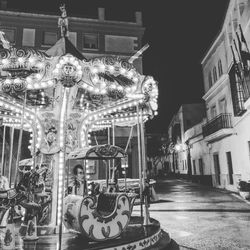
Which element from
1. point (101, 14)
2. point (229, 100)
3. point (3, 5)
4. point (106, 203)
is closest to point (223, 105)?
point (229, 100)

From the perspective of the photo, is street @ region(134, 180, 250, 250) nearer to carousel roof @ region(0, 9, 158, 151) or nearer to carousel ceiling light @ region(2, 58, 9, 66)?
carousel roof @ region(0, 9, 158, 151)

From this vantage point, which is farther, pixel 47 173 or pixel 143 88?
pixel 47 173

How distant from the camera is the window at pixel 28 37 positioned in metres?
19.3

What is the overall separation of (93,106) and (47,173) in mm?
3444

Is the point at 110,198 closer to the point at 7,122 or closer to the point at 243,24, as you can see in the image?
the point at 7,122

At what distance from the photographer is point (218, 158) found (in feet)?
66.8

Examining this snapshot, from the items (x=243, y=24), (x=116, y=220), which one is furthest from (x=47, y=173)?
(x=243, y=24)

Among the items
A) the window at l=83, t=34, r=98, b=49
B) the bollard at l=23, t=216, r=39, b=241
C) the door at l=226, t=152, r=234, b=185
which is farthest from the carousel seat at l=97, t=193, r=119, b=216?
the window at l=83, t=34, r=98, b=49

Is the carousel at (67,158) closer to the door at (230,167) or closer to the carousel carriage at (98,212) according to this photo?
the carousel carriage at (98,212)

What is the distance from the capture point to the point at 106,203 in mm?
5648

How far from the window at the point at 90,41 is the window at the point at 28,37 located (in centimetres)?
403

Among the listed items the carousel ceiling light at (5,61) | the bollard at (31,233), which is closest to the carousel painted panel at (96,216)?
the bollard at (31,233)

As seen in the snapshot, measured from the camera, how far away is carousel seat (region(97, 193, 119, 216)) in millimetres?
5478

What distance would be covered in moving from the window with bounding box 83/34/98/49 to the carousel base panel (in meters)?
17.4
